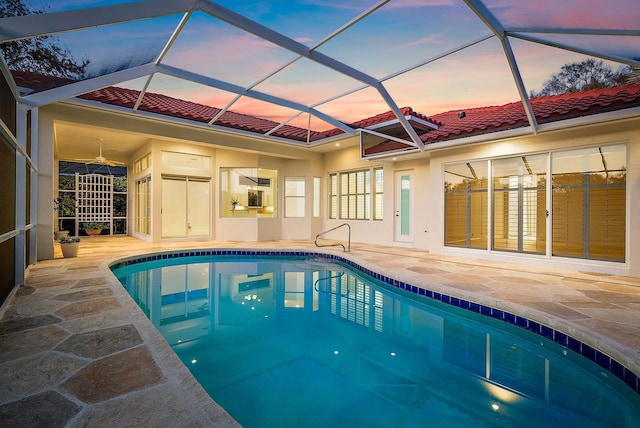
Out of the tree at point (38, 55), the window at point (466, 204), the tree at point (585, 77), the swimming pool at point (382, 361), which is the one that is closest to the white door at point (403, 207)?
the window at point (466, 204)

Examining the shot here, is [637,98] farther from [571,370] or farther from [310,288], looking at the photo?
[310,288]

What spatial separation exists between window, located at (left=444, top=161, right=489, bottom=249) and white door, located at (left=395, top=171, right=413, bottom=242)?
4.90ft

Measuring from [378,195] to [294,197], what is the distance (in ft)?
10.4

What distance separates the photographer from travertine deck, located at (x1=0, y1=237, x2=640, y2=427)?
1.79 m

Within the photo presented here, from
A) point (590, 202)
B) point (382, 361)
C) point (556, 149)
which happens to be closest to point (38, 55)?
point (382, 361)

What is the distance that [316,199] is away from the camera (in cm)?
1207

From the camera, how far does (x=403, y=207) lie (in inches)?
385

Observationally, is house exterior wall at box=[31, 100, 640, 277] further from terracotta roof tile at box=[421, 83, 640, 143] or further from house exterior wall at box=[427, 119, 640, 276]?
terracotta roof tile at box=[421, 83, 640, 143]

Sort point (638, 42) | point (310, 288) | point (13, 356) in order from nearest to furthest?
point (13, 356) < point (638, 42) < point (310, 288)

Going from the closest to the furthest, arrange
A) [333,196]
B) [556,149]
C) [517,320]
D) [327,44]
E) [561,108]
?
[517,320] < [327,44] < [561,108] < [556,149] < [333,196]

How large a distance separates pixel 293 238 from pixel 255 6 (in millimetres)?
8558

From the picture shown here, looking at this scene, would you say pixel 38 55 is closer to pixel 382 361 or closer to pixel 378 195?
pixel 382 361

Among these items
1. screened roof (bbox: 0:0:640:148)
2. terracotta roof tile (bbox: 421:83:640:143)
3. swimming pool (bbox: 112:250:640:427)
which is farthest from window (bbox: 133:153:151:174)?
terracotta roof tile (bbox: 421:83:640:143)

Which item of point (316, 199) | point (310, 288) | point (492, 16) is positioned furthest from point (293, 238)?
point (492, 16)
